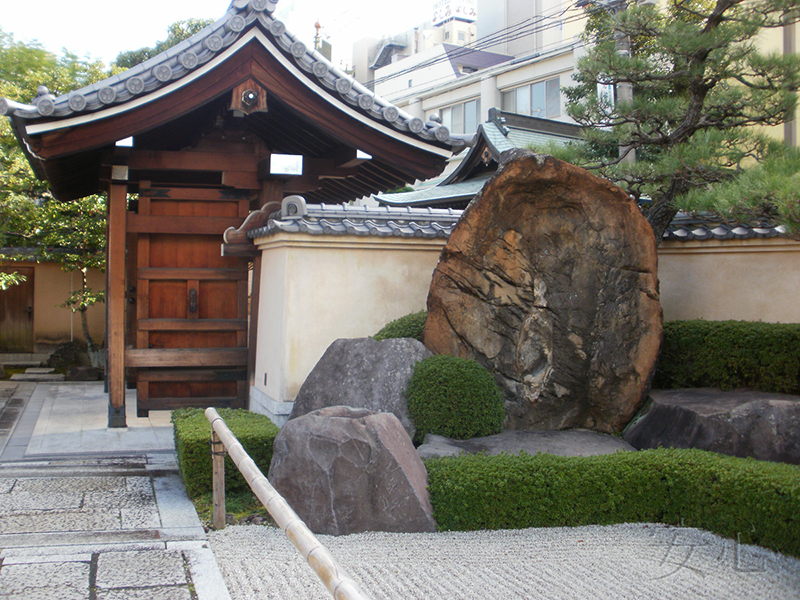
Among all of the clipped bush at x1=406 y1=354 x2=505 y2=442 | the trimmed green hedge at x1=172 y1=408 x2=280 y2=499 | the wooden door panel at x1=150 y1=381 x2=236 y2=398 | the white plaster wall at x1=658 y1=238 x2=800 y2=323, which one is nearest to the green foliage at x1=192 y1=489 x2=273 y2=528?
the trimmed green hedge at x1=172 y1=408 x2=280 y2=499

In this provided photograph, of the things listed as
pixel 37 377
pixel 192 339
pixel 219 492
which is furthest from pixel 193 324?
pixel 37 377

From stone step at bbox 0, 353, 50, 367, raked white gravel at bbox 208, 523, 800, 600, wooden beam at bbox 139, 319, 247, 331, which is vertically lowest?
raked white gravel at bbox 208, 523, 800, 600

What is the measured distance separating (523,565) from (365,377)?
9.45 ft

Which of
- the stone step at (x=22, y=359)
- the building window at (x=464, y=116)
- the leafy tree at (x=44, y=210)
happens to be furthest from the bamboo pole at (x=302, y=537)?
the building window at (x=464, y=116)

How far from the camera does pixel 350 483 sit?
5258mm

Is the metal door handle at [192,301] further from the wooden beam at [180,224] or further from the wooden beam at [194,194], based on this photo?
the wooden beam at [194,194]

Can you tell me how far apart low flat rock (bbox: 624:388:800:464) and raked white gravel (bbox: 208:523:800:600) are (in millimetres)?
1278

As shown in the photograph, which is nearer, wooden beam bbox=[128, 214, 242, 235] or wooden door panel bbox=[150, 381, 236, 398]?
wooden beam bbox=[128, 214, 242, 235]

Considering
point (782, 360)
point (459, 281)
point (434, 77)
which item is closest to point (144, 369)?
point (459, 281)

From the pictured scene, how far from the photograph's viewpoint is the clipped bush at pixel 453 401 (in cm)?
674

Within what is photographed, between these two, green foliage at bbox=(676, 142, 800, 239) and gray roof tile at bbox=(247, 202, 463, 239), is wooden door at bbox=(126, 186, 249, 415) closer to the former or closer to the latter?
gray roof tile at bbox=(247, 202, 463, 239)

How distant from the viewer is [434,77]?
116ft

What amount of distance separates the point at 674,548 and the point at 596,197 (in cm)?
357

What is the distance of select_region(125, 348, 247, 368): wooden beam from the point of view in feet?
30.5
